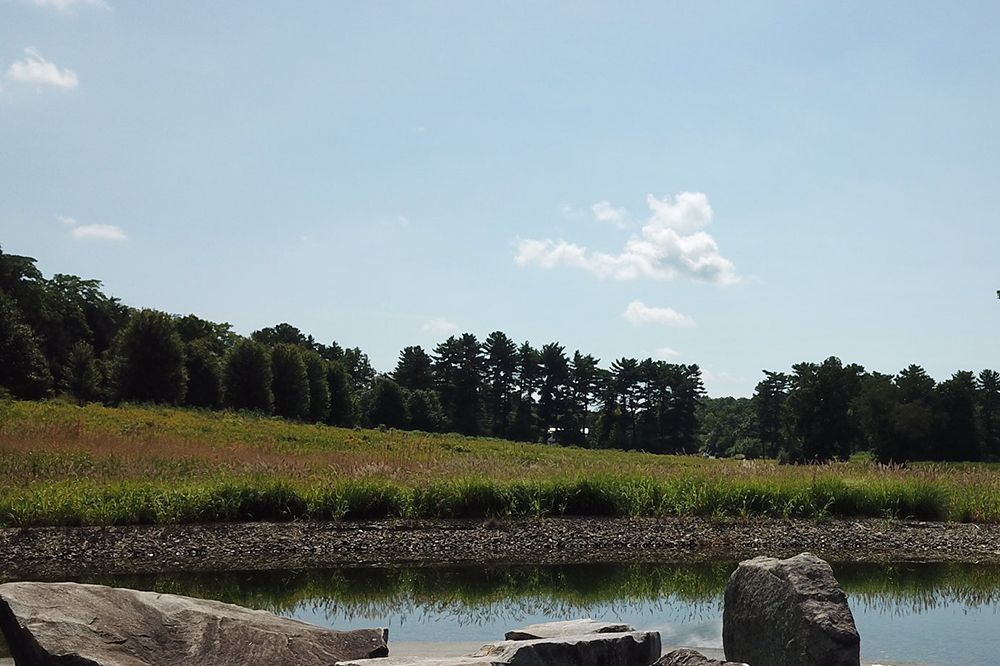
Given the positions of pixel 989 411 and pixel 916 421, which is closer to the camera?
pixel 916 421

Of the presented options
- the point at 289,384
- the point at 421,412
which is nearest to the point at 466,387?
the point at 421,412

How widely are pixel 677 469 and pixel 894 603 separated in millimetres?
10074

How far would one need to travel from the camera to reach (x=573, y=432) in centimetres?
Answer: 9762

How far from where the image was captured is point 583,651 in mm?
5766

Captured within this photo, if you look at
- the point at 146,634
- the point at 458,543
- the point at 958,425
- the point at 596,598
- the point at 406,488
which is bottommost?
the point at 596,598

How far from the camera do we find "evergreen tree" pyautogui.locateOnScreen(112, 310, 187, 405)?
168 feet

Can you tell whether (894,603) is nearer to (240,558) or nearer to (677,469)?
(240,558)

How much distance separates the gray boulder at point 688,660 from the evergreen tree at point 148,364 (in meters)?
49.8

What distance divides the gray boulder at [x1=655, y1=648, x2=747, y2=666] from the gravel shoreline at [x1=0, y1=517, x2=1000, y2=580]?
755 cm

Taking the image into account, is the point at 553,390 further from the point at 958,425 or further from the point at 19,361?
the point at 19,361

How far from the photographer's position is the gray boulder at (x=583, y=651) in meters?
5.59

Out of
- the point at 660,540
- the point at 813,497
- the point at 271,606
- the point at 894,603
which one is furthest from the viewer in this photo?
the point at 813,497

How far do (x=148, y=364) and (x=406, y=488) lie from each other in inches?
1577

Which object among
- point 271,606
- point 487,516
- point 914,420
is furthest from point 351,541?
point 914,420
